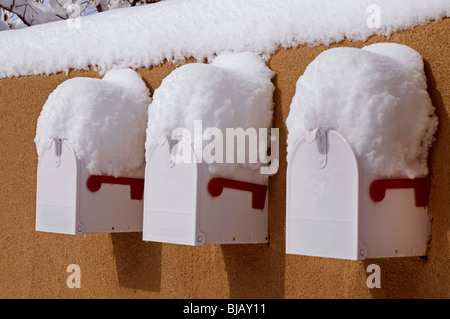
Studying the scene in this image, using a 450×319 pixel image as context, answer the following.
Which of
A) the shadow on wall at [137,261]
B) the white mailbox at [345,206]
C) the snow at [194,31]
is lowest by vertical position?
the shadow on wall at [137,261]

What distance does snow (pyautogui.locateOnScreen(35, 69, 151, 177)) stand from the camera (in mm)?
3041

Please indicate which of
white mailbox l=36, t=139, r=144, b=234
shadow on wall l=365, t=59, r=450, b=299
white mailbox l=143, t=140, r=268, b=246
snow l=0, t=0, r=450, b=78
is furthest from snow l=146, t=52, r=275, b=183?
shadow on wall l=365, t=59, r=450, b=299

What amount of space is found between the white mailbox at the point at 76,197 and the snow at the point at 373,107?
1057 millimetres

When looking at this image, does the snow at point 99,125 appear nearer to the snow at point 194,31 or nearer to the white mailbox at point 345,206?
the snow at point 194,31

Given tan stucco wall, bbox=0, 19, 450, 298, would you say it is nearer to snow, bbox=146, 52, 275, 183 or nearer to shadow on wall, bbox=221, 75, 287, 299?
shadow on wall, bbox=221, 75, 287, 299

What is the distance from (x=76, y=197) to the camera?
9.75 ft

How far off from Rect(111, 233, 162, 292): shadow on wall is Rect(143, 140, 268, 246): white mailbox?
0.62m

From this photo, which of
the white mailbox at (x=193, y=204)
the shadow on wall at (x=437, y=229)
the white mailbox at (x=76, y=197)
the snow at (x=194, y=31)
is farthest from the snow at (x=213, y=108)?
the shadow on wall at (x=437, y=229)

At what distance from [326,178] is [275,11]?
102cm

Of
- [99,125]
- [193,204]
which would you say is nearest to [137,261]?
[99,125]

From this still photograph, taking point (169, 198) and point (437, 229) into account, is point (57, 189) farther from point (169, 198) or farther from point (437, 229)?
point (437, 229)

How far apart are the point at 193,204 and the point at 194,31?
3.53ft

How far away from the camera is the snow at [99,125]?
304 cm

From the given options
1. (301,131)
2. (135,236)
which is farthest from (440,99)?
(135,236)
